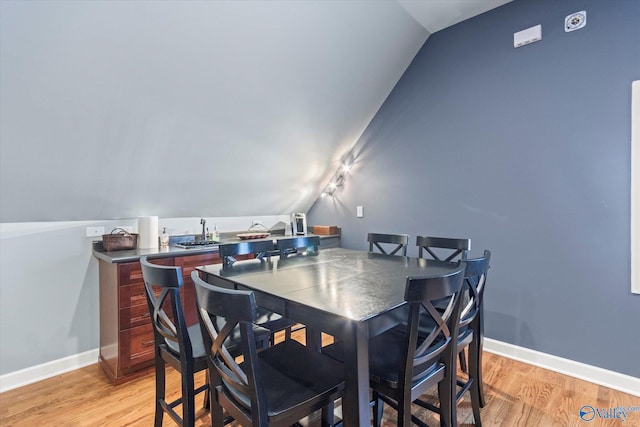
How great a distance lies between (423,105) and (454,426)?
2717 mm

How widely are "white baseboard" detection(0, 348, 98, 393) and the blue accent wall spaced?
305 centimetres

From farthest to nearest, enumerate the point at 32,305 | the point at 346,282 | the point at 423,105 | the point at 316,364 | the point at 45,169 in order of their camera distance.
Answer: the point at 423,105 < the point at 32,305 < the point at 45,169 < the point at 346,282 < the point at 316,364

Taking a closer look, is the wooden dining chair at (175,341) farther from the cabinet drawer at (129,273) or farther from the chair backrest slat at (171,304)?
the cabinet drawer at (129,273)

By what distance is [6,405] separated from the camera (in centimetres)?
205

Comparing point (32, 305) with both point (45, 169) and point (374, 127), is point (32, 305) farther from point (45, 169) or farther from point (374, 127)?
point (374, 127)

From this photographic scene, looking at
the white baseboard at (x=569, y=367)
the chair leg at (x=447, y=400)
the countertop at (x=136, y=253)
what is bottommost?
the white baseboard at (x=569, y=367)

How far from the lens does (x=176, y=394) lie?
2.13 meters

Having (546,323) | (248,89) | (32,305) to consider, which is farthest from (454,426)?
(32,305)

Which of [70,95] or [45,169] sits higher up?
[70,95]

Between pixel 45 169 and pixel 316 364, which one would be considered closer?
pixel 316 364

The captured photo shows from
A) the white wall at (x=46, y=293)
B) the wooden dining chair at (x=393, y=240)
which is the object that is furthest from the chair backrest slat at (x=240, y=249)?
the white wall at (x=46, y=293)

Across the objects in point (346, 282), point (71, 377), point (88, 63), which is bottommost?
point (71, 377)

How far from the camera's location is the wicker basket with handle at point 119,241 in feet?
8.29

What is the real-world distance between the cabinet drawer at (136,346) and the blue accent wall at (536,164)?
251 centimetres
